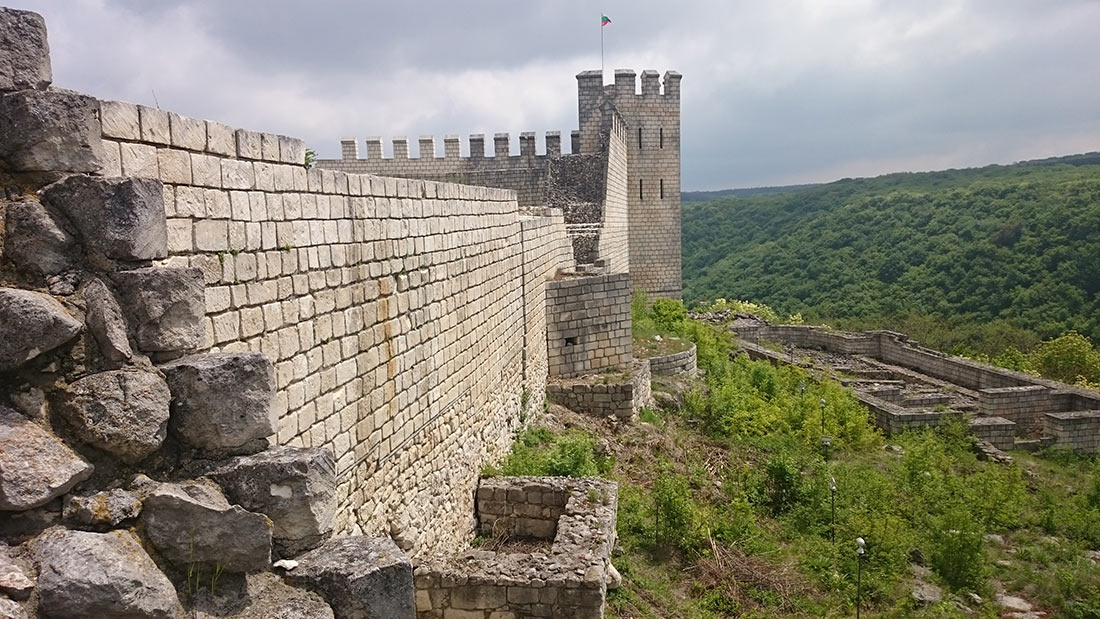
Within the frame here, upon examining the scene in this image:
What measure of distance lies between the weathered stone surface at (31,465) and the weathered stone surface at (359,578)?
0.86 meters

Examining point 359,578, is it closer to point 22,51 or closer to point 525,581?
point 22,51

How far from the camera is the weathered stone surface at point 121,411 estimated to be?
232 centimetres

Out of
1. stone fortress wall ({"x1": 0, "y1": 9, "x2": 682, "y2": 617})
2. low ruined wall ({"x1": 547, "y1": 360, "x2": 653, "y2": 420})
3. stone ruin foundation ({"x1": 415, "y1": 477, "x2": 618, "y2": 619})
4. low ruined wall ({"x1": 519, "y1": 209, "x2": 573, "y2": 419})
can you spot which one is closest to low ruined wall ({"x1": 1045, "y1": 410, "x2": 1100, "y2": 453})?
low ruined wall ({"x1": 547, "y1": 360, "x2": 653, "y2": 420})

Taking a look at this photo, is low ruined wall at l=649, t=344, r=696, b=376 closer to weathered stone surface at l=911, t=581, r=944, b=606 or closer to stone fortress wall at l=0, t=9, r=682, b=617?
weathered stone surface at l=911, t=581, r=944, b=606

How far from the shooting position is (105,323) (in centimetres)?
242

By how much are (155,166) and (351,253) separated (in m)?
1.97

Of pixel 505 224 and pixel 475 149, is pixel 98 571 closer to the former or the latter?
pixel 505 224

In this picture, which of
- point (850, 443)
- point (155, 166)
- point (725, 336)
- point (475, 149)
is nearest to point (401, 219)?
point (155, 166)

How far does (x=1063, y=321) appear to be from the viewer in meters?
38.3

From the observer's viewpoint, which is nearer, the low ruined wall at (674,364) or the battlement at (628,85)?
the low ruined wall at (674,364)

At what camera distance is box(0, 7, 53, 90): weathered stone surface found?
2359 millimetres

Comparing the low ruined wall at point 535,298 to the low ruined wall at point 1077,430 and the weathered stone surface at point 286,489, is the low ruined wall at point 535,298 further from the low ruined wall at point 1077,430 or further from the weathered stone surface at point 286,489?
the low ruined wall at point 1077,430

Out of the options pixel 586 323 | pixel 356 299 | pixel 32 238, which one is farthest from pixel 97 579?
pixel 586 323

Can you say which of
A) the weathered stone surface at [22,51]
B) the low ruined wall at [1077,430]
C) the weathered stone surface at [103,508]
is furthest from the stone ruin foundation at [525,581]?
the low ruined wall at [1077,430]
